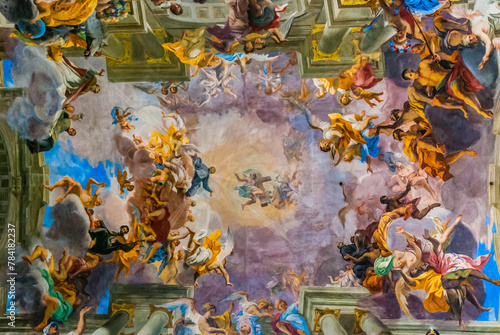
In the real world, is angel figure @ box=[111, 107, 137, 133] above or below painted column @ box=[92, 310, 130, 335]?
above

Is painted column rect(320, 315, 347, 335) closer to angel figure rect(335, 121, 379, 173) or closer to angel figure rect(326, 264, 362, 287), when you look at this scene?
angel figure rect(326, 264, 362, 287)

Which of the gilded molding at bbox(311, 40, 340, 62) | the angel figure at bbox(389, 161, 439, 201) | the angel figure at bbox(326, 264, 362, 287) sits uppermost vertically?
the gilded molding at bbox(311, 40, 340, 62)

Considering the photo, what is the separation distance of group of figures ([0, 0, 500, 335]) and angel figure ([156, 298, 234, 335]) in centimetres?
2

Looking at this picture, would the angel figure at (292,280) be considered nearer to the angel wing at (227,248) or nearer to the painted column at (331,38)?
the angel wing at (227,248)

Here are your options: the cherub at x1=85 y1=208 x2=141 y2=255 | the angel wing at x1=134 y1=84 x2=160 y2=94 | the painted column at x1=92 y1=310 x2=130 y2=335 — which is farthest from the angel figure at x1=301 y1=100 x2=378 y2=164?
the painted column at x1=92 y1=310 x2=130 y2=335

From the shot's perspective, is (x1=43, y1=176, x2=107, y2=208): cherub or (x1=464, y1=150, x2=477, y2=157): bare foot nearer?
(x1=464, y1=150, x2=477, y2=157): bare foot

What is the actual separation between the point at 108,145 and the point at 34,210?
85.3 inches

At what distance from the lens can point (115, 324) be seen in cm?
981

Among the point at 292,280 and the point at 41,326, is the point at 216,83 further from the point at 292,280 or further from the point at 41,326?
the point at 41,326

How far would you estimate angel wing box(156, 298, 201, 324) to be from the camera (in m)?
9.98

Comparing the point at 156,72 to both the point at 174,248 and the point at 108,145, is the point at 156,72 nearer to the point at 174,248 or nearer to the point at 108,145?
the point at 108,145

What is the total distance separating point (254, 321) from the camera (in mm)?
9930

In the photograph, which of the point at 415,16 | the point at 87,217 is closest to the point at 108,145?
the point at 87,217

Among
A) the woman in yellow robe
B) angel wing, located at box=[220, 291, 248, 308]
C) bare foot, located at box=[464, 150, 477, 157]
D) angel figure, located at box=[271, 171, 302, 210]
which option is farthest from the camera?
angel figure, located at box=[271, 171, 302, 210]
